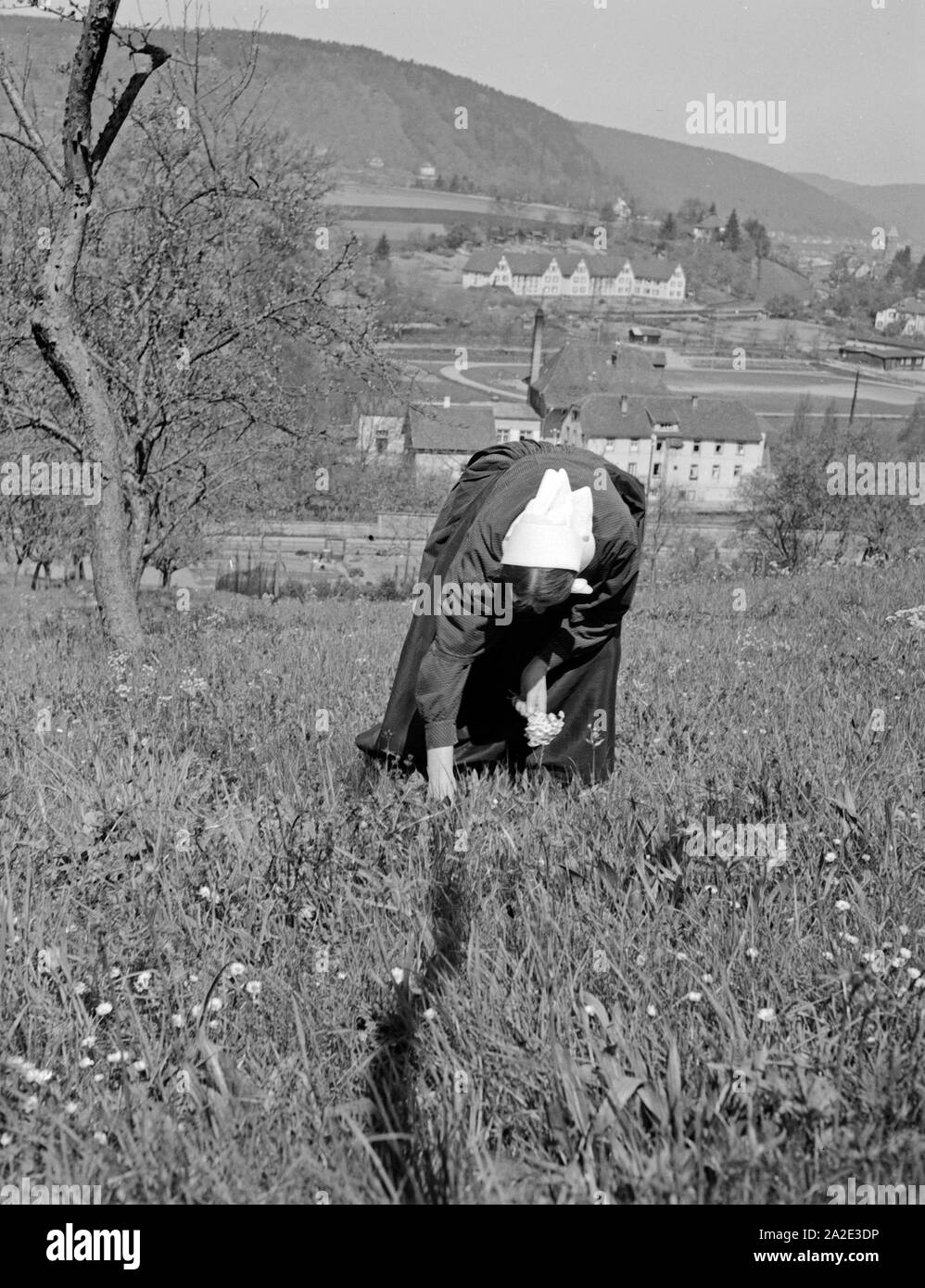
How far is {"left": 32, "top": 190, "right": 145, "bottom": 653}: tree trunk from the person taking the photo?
30.2ft

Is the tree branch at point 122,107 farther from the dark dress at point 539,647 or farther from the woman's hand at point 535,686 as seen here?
the woman's hand at point 535,686

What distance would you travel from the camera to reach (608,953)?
2721mm

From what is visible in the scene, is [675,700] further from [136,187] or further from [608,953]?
[136,187]

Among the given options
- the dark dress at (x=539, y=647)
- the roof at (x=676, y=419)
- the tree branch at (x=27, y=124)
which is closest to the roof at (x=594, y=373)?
the roof at (x=676, y=419)

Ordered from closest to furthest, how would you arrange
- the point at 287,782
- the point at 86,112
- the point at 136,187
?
the point at 287,782, the point at 86,112, the point at 136,187

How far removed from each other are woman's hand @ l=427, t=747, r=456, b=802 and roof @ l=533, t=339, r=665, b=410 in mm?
108078

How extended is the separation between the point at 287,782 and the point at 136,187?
524 inches

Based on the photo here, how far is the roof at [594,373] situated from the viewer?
365 feet

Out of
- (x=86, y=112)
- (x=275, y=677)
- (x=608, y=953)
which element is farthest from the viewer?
(x=86, y=112)

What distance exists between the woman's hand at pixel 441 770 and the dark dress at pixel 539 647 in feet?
1.01

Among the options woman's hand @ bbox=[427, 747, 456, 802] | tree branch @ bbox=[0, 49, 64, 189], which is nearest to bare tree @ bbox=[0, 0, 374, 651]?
tree branch @ bbox=[0, 49, 64, 189]

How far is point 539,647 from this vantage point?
4680 mm

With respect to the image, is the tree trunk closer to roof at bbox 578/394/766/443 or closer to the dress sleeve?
Answer: the dress sleeve
